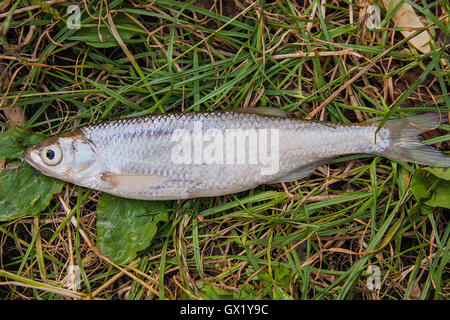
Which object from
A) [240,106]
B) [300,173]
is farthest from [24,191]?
[300,173]

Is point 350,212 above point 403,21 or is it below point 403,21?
below

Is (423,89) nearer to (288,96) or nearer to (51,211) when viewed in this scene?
(288,96)

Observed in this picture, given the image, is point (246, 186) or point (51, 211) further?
point (51, 211)

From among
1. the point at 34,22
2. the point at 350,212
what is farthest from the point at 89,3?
the point at 350,212

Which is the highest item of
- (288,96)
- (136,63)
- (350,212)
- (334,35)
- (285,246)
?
(334,35)
